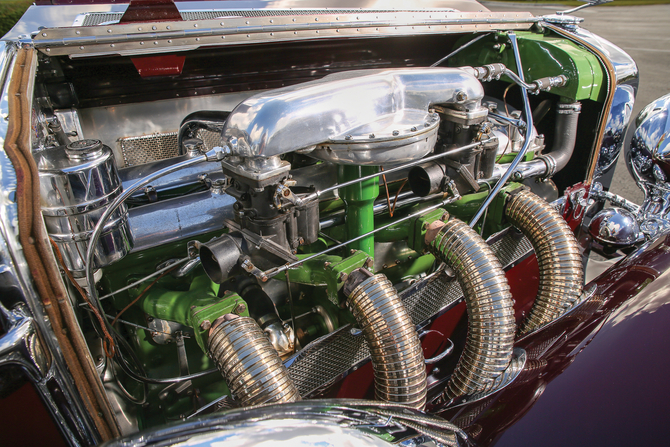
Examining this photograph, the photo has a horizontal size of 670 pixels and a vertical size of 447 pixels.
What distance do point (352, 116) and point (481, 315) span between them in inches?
29.0

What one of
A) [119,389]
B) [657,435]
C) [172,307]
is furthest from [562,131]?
[119,389]

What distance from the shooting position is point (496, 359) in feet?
4.36

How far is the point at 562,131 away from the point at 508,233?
0.63m

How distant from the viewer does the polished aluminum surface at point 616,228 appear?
7.18 feet

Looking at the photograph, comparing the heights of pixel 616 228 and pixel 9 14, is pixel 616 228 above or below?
below

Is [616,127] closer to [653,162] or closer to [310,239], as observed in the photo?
[653,162]

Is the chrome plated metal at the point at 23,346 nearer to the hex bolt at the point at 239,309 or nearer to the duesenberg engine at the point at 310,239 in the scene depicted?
the duesenberg engine at the point at 310,239

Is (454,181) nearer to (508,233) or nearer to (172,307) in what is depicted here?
(508,233)

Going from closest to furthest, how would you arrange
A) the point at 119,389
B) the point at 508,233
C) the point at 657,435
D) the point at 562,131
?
the point at 657,435 < the point at 119,389 < the point at 508,233 < the point at 562,131

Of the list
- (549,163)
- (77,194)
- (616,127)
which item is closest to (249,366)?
(77,194)

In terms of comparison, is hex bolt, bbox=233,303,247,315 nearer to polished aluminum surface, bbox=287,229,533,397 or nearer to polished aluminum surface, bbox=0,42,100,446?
polished aluminum surface, bbox=287,229,533,397

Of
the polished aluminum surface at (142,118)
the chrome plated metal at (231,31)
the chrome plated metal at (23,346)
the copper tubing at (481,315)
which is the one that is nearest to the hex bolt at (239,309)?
the chrome plated metal at (23,346)

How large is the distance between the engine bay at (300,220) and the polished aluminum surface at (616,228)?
0.36 m

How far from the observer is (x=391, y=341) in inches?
46.5
